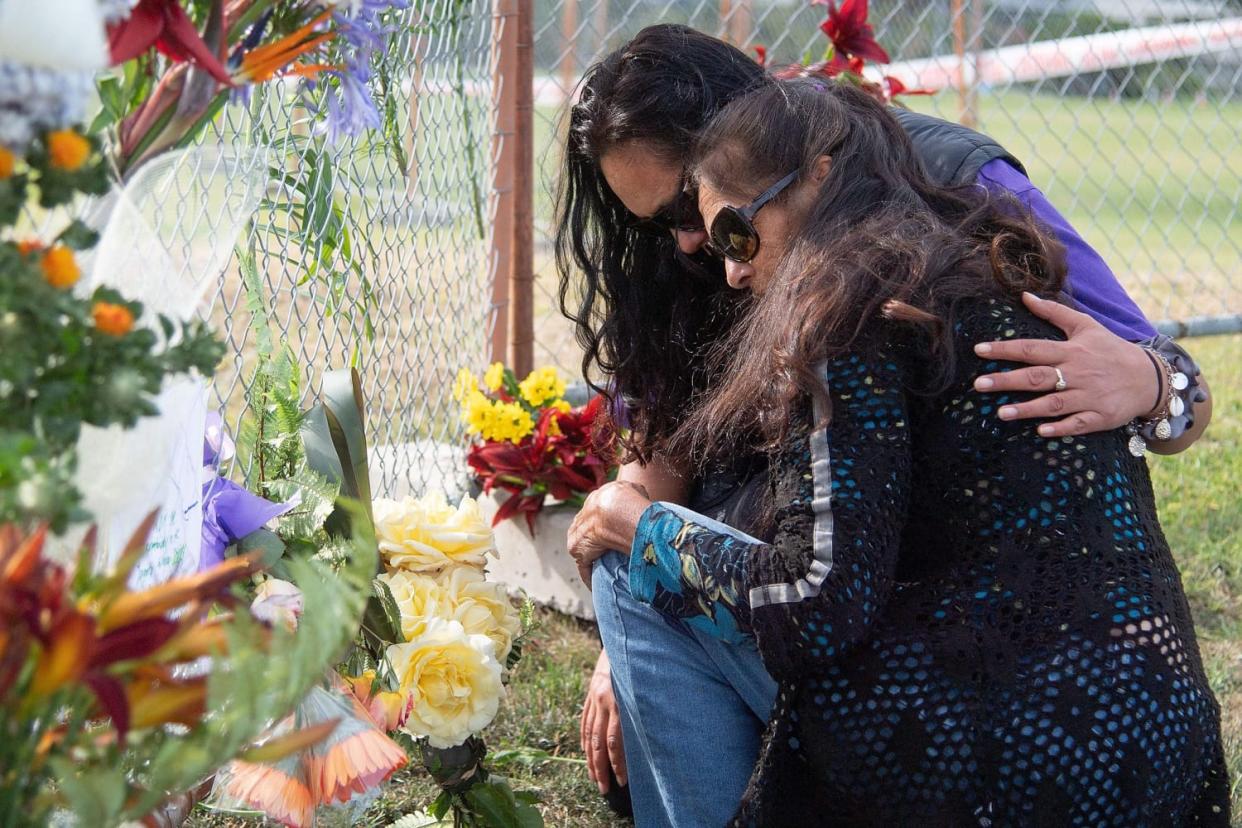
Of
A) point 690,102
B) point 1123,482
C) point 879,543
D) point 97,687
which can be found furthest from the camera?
point 690,102

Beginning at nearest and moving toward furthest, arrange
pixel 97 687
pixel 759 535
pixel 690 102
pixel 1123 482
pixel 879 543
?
pixel 97 687, pixel 879 543, pixel 1123 482, pixel 759 535, pixel 690 102

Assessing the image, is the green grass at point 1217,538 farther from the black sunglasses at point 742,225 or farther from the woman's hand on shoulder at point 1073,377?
the black sunglasses at point 742,225

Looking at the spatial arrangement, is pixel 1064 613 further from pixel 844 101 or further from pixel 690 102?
pixel 690 102

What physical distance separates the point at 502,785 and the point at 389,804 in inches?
13.7

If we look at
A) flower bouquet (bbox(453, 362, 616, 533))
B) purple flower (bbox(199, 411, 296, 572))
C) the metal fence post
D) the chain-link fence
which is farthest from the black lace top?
the chain-link fence

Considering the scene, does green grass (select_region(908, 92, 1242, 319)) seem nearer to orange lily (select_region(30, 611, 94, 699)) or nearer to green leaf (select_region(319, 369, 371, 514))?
green leaf (select_region(319, 369, 371, 514))

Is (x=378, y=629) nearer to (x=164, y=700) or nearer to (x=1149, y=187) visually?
(x=164, y=700)

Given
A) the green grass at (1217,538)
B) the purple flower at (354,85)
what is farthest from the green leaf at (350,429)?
the green grass at (1217,538)

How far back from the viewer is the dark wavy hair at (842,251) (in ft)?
4.42

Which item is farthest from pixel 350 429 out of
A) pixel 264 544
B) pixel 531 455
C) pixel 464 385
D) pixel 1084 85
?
pixel 1084 85

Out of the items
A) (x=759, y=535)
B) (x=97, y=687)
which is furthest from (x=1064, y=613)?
(x=97, y=687)

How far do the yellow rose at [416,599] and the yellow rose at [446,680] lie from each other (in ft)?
0.06

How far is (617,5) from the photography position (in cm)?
397

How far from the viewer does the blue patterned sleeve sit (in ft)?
4.60
